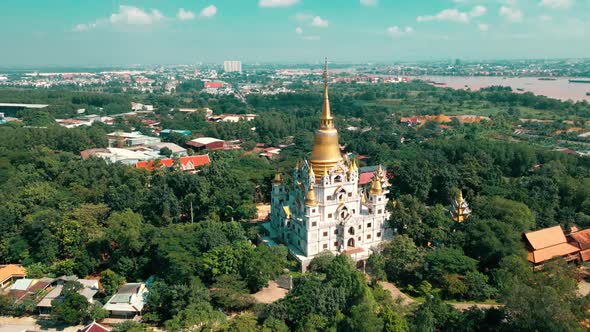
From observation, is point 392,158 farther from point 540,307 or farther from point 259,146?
point 540,307

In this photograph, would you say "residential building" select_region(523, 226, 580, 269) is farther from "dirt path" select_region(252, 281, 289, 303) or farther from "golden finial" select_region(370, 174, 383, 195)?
"dirt path" select_region(252, 281, 289, 303)

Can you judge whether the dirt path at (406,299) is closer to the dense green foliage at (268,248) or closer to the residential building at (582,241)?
the dense green foliage at (268,248)

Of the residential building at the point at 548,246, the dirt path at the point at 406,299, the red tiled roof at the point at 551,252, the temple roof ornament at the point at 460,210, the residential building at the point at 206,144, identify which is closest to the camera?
the dirt path at the point at 406,299

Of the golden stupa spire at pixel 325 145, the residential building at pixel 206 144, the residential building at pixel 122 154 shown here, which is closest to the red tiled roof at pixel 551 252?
the golden stupa spire at pixel 325 145

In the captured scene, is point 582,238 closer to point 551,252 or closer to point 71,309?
point 551,252

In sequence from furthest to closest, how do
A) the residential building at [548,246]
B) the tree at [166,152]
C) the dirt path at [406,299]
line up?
the tree at [166,152]
the residential building at [548,246]
the dirt path at [406,299]

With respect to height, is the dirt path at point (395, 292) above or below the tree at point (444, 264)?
below

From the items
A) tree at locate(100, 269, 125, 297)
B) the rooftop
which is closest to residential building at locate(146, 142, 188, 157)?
the rooftop
